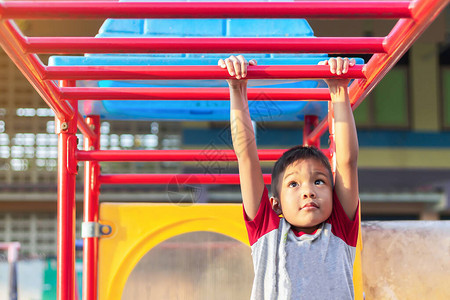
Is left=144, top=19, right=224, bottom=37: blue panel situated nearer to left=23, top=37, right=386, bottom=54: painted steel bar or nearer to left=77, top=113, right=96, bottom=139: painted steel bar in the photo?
left=77, top=113, right=96, bottom=139: painted steel bar

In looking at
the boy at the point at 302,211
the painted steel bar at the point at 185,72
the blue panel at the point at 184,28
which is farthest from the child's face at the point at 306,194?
the blue panel at the point at 184,28

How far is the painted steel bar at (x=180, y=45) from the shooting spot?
780 millimetres

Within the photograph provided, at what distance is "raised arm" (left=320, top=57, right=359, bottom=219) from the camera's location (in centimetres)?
88

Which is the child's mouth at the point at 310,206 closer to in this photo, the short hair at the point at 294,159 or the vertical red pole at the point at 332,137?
the short hair at the point at 294,159

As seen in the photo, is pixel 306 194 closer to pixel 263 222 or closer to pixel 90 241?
pixel 263 222

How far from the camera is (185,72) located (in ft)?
2.91

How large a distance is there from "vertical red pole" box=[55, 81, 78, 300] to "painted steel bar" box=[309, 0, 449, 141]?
1.97ft

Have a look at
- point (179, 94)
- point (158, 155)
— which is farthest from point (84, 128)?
point (179, 94)

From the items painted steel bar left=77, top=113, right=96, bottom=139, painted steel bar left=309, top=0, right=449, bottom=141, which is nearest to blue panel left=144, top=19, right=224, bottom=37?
painted steel bar left=77, top=113, right=96, bottom=139

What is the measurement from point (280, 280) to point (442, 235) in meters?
0.78

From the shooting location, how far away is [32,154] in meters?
8.20

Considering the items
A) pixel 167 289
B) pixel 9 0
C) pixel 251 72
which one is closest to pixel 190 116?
pixel 167 289

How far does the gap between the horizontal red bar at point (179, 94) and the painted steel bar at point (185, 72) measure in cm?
17

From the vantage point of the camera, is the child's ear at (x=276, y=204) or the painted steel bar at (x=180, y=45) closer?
the painted steel bar at (x=180, y=45)
